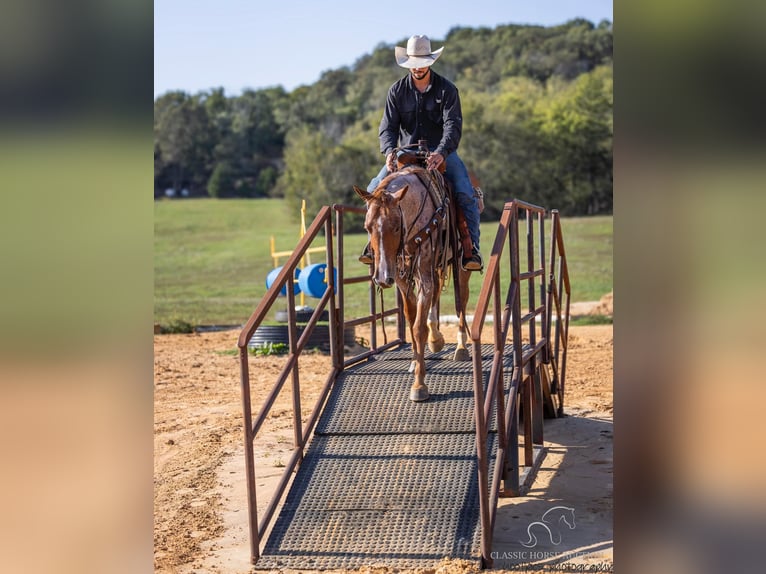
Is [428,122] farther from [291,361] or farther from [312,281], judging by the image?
[312,281]

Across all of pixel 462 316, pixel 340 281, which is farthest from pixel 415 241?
pixel 462 316

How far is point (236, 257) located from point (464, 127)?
12.4 metres

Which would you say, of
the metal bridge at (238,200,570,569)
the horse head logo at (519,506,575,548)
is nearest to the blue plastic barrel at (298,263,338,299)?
the metal bridge at (238,200,570,569)

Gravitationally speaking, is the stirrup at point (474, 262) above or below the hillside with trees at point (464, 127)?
below

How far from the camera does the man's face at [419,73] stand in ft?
22.7

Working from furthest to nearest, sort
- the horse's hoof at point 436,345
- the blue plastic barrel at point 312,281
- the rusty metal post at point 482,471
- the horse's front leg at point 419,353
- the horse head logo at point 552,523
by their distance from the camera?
the blue plastic barrel at point 312,281 → the horse's hoof at point 436,345 → the horse's front leg at point 419,353 → the horse head logo at point 552,523 → the rusty metal post at point 482,471

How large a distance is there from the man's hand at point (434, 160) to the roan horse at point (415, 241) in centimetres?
6

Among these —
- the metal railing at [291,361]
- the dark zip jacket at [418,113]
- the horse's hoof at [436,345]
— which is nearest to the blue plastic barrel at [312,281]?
the metal railing at [291,361]

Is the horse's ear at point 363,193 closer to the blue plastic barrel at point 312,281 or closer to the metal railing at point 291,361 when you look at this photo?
the metal railing at point 291,361

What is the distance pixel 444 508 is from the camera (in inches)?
207
